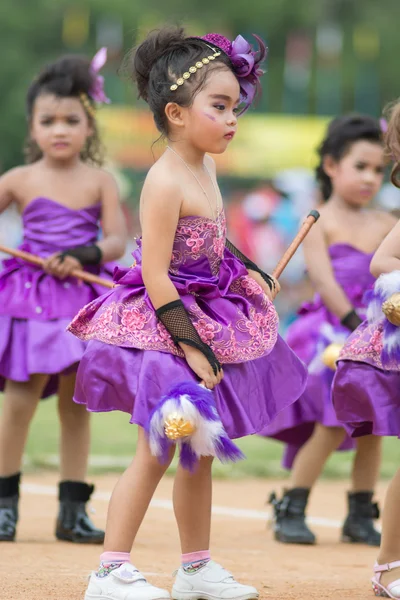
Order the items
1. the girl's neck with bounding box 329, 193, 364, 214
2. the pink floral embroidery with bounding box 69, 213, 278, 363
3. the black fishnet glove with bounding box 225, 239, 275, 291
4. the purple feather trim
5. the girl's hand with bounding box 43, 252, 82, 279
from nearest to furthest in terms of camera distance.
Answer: the pink floral embroidery with bounding box 69, 213, 278, 363, the purple feather trim, the black fishnet glove with bounding box 225, 239, 275, 291, the girl's hand with bounding box 43, 252, 82, 279, the girl's neck with bounding box 329, 193, 364, 214

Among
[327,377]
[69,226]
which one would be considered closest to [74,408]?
[69,226]

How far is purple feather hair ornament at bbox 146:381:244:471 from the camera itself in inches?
133

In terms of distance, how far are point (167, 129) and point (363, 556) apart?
2.07 metres

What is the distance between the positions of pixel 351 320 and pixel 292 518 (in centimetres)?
93

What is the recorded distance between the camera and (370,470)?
17.4 feet

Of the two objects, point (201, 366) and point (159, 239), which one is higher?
point (159, 239)

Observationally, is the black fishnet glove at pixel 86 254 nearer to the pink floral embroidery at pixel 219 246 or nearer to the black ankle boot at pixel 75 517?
the black ankle boot at pixel 75 517

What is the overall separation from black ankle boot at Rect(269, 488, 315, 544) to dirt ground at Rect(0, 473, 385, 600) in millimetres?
70

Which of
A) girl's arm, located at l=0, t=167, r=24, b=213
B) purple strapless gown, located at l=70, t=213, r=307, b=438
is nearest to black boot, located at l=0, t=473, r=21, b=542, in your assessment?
girl's arm, located at l=0, t=167, r=24, b=213

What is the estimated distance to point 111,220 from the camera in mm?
5172

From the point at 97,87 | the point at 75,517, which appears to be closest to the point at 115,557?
the point at 75,517

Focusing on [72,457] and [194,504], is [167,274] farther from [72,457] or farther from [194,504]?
[72,457]

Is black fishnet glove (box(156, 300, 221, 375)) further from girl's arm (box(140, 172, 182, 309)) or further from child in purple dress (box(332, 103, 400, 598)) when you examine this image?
child in purple dress (box(332, 103, 400, 598))

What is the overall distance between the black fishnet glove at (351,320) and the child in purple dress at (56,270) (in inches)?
40.1
